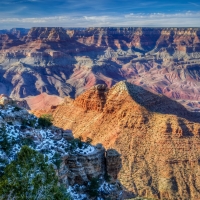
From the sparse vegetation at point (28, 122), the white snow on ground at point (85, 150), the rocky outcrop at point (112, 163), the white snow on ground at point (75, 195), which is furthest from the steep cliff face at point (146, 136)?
the sparse vegetation at point (28, 122)

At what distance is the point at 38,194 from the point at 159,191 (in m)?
39.7

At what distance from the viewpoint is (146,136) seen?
63656 millimetres

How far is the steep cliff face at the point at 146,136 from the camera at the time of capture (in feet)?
182

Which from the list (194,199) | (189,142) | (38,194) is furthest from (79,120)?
(38,194)

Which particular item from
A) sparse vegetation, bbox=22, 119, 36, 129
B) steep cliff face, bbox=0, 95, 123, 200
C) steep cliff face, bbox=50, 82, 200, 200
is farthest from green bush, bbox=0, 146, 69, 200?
steep cliff face, bbox=50, 82, 200, 200

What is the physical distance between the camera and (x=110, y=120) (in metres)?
70.5

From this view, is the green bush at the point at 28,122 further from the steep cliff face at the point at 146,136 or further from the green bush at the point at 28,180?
the steep cliff face at the point at 146,136

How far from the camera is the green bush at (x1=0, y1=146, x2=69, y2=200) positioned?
1808 centimetres

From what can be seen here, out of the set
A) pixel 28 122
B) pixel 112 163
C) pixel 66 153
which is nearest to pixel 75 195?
pixel 66 153

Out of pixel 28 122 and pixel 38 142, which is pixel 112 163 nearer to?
pixel 38 142

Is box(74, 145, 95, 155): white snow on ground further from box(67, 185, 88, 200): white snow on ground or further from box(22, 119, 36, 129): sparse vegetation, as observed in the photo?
box(22, 119, 36, 129): sparse vegetation

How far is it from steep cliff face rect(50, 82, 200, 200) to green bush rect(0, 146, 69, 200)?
118 feet

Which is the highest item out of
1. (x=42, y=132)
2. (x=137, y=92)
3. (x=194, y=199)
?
(x=42, y=132)

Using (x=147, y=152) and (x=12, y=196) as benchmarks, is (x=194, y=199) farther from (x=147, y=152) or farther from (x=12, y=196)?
(x=12, y=196)
